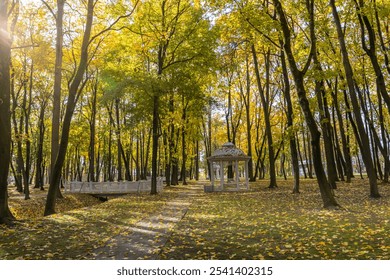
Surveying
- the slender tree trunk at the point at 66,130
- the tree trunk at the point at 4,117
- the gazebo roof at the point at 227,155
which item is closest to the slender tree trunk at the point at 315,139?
the slender tree trunk at the point at 66,130

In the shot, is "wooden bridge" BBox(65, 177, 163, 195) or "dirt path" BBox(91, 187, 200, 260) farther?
"wooden bridge" BBox(65, 177, 163, 195)

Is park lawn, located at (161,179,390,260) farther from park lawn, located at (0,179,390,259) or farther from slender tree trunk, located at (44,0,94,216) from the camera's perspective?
slender tree trunk, located at (44,0,94,216)

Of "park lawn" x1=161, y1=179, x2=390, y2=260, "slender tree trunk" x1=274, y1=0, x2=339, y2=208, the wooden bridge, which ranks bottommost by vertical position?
"park lawn" x1=161, y1=179, x2=390, y2=260

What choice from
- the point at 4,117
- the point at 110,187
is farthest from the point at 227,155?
the point at 4,117

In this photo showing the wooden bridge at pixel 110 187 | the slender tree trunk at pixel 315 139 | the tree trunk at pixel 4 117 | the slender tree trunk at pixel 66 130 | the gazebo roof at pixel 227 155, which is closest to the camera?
the tree trunk at pixel 4 117

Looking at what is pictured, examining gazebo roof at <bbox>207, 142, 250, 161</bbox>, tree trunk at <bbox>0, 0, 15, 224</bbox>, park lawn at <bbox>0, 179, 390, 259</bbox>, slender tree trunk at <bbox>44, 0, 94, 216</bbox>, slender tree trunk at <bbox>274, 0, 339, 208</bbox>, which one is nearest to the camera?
park lawn at <bbox>0, 179, 390, 259</bbox>

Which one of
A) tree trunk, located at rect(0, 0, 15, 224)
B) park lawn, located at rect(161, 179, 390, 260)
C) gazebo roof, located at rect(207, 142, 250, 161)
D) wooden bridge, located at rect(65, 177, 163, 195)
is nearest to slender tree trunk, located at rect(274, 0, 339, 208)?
park lawn, located at rect(161, 179, 390, 260)

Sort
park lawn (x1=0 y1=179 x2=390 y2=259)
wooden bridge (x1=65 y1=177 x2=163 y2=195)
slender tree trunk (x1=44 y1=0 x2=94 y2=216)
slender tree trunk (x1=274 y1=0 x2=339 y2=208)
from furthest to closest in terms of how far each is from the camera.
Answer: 1. wooden bridge (x1=65 y1=177 x2=163 y2=195)
2. slender tree trunk (x1=274 y1=0 x2=339 y2=208)
3. slender tree trunk (x1=44 y1=0 x2=94 y2=216)
4. park lawn (x1=0 y1=179 x2=390 y2=259)

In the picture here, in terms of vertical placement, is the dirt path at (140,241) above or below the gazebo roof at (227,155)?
below

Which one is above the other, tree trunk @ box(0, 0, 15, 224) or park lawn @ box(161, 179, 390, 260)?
tree trunk @ box(0, 0, 15, 224)

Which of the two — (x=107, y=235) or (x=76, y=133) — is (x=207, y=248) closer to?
(x=107, y=235)

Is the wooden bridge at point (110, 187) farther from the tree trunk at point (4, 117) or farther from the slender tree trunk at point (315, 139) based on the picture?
the tree trunk at point (4, 117)

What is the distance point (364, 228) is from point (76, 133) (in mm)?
32194
